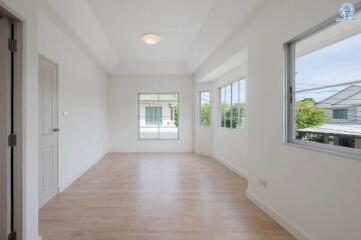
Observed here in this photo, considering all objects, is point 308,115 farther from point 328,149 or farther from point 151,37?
point 151,37

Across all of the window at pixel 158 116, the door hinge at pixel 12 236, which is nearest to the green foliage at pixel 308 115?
the door hinge at pixel 12 236

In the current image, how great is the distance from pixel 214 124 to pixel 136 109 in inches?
110

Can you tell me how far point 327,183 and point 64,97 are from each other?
4105 millimetres

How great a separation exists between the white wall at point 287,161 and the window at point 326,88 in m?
0.12

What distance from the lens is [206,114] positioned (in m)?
7.04

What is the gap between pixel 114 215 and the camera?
2.82 meters

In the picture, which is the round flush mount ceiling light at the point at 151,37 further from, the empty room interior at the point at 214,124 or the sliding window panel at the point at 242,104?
the sliding window panel at the point at 242,104

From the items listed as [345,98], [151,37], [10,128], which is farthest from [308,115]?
[151,37]

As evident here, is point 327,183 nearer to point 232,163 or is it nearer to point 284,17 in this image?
point 284,17

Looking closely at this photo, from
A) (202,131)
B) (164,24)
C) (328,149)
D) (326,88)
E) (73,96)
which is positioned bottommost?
(202,131)

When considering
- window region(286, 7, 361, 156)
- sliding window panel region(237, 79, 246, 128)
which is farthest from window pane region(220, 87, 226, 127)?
window region(286, 7, 361, 156)

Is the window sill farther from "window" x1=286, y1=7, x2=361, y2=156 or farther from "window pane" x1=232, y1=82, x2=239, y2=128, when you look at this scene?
"window pane" x1=232, y1=82, x2=239, y2=128

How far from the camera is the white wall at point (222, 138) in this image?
4.74 meters

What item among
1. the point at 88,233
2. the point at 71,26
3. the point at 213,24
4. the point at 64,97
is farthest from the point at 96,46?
the point at 88,233
